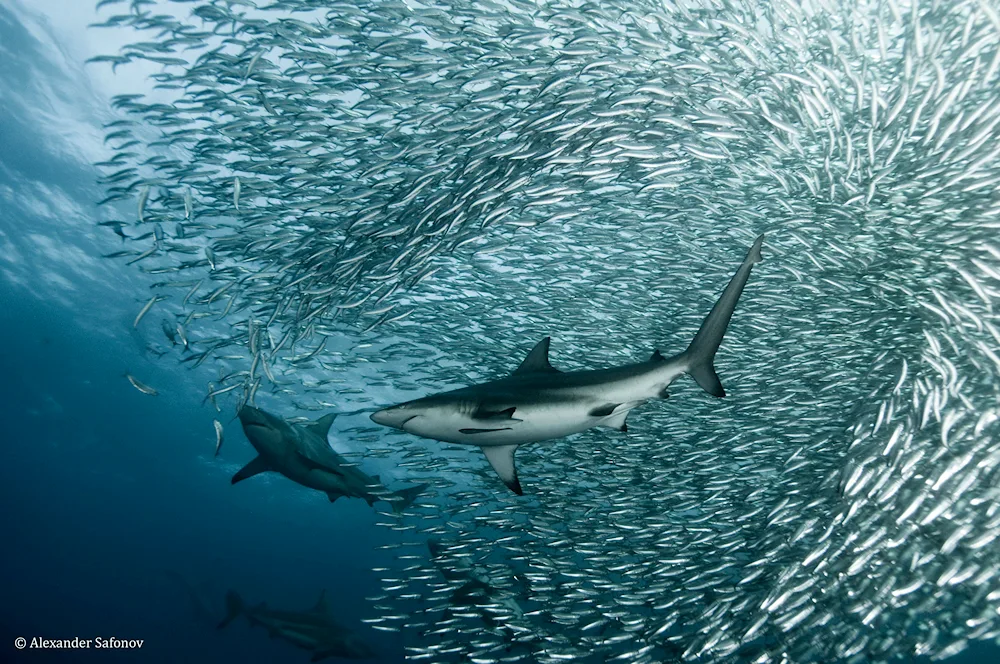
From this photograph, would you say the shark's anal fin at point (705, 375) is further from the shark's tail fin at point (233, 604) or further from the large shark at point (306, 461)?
the shark's tail fin at point (233, 604)

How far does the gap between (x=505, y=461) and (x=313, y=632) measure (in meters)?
12.6

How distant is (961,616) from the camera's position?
21.6ft

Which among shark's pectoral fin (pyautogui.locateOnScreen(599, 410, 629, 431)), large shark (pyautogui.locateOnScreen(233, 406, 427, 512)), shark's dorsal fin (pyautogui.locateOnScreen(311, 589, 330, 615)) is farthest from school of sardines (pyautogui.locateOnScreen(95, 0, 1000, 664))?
shark's dorsal fin (pyautogui.locateOnScreen(311, 589, 330, 615))

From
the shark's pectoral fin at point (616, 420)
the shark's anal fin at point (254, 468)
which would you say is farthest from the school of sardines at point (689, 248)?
the shark's pectoral fin at point (616, 420)

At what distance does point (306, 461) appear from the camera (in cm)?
862

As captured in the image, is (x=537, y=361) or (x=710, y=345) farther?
(x=537, y=361)

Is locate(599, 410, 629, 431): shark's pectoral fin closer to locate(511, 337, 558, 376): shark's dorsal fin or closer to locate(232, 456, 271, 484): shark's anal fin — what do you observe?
locate(511, 337, 558, 376): shark's dorsal fin

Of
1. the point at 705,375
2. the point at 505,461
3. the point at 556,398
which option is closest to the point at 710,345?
the point at 705,375

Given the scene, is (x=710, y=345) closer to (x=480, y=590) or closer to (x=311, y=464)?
(x=480, y=590)

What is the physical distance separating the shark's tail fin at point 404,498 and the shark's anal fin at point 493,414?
5.84 m

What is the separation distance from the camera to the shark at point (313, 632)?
44.2 feet

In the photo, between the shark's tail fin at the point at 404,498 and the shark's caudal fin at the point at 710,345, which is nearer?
the shark's caudal fin at the point at 710,345

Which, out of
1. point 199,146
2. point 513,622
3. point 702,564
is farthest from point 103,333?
point 702,564

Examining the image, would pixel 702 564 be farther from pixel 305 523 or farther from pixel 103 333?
pixel 305 523
